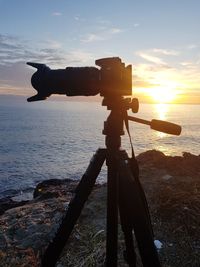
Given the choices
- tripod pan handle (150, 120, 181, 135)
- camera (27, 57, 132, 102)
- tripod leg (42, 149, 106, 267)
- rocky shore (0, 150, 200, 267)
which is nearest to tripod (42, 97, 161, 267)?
tripod leg (42, 149, 106, 267)

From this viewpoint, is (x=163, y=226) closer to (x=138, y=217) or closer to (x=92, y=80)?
(x=138, y=217)

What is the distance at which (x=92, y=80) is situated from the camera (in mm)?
3727

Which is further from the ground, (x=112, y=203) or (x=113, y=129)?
(x=113, y=129)

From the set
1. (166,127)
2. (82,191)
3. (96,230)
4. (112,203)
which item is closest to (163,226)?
(96,230)

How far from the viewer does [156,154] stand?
17.7 meters

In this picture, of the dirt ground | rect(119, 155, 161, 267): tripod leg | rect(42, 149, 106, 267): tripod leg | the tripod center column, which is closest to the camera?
rect(119, 155, 161, 267): tripod leg

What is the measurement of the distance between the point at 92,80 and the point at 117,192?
1.32 meters

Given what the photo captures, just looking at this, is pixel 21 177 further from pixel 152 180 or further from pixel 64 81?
pixel 64 81

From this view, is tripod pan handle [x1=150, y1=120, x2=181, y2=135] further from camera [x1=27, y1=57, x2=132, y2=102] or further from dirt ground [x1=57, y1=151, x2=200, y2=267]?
dirt ground [x1=57, y1=151, x2=200, y2=267]

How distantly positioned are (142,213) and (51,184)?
75.8 feet

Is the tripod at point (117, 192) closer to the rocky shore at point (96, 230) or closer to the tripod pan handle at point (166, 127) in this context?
the tripod pan handle at point (166, 127)

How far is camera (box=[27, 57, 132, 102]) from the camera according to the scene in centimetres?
373

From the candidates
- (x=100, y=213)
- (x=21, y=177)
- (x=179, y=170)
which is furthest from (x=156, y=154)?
(x=21, y=177)

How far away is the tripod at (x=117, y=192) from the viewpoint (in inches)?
145
